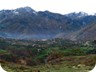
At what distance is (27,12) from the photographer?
176 meters

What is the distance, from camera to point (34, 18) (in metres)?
163

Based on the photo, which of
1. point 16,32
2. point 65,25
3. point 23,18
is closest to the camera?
point 16,32

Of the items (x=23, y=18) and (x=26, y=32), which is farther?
(x=23, y=18)

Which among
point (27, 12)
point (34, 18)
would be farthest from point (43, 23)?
point (27, 12)

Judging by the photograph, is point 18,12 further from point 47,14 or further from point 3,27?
point 3,27

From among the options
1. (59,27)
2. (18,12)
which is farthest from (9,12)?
(59,27)

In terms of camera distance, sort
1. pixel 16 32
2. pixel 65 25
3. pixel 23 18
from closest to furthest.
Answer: pixel 16 32 < pixel 23 18 < pixel 65 25

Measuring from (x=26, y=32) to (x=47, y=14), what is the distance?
33.8 m

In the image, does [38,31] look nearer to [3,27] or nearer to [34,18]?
[34,18]

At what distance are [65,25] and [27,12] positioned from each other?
80.5 feet

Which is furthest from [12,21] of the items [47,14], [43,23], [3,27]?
[47,14]

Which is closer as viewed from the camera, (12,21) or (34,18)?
(12,21)

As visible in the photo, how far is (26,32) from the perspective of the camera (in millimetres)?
146625

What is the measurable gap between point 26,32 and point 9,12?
119 feet
